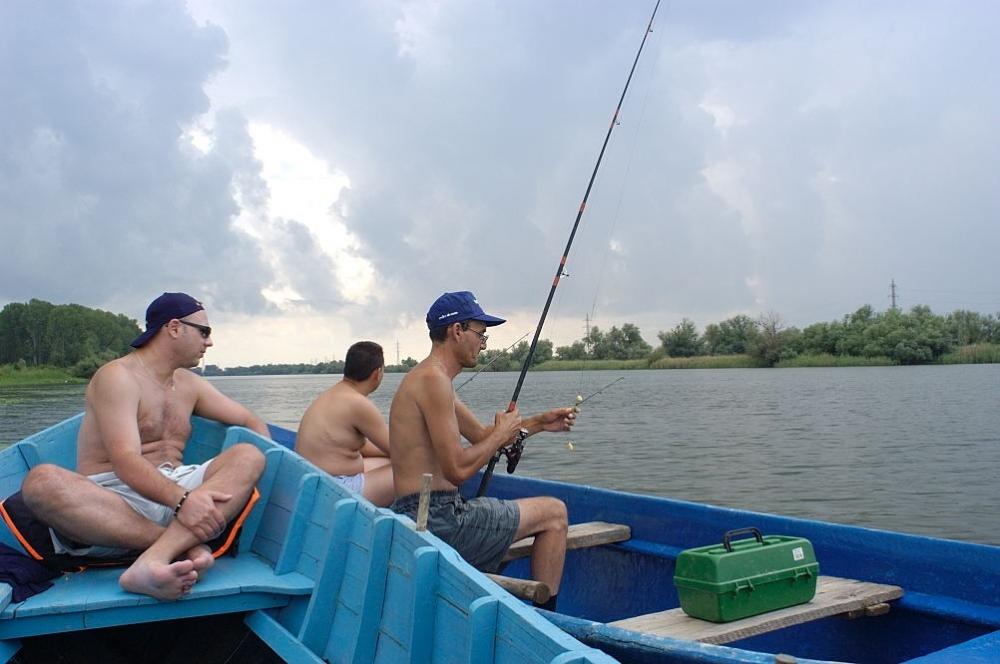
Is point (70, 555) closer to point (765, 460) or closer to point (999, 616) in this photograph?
point (999, 616)

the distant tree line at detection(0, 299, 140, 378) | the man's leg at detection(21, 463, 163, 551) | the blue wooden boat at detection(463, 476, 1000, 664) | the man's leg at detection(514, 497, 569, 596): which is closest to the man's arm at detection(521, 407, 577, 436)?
the man's leg at detection(514, 497, 569, 596)

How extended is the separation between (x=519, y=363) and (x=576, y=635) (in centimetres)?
311

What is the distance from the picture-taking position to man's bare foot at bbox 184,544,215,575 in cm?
303

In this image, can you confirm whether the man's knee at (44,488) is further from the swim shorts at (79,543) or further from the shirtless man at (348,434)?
the shirtless man at (348,434)

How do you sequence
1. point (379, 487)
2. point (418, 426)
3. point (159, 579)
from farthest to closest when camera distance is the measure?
point (379, 487) < point (418, 426) < point (159, 579)

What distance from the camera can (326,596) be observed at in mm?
3027

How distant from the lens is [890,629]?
3.41m

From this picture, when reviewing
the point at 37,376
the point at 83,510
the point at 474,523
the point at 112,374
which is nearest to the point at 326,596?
the point at 474,523

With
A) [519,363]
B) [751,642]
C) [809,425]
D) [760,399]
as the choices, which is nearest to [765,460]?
[809,425]

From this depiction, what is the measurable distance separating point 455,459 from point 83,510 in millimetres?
1391

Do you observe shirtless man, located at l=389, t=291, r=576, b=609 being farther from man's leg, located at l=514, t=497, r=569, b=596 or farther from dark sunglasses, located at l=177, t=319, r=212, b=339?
dark sunglasses, located at l=177, t=319, r=212, b=339

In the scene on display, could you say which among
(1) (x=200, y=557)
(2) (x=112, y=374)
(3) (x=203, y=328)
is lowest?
(1) (x=200, y=557)

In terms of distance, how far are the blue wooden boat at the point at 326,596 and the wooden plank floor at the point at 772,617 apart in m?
0.64

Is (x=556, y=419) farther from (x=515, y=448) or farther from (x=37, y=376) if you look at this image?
(x=37, y=376)
